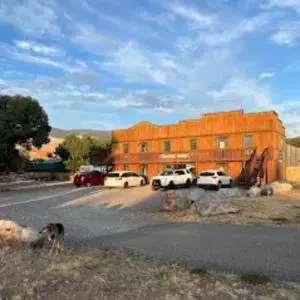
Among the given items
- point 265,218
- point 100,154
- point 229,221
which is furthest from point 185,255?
point 100,154

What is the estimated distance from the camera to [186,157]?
47.6 meters

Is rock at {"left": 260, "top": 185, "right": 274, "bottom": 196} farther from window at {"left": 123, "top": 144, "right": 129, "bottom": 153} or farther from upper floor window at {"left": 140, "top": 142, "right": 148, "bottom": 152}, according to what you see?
window at {"left": 123, "top": 144, "right": 129, "bottom": 153}

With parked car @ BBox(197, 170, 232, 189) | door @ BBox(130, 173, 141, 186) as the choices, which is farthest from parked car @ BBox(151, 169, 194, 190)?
door @ BBox(130, 173, 141, 186)

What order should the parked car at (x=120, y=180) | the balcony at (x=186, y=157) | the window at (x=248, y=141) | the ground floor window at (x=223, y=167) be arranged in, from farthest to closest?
the ground floor window at (x=223, y=167) → the balcony at (x=186, y=157) → the window at (x=248, y=141) → the parked car at (x=120, y=180)

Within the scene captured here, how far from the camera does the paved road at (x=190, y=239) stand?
1012 centimetres

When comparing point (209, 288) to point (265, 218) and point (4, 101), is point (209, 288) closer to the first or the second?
point (265, 218)

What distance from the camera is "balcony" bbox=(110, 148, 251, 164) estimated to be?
43.8 meters

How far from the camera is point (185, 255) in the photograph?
11008 mm

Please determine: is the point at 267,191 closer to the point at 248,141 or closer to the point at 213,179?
the point at 213,179

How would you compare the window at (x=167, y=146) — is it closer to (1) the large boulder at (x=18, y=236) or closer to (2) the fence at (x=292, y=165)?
(2) the fence at (x=292, y=165)

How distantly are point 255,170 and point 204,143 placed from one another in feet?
26.1

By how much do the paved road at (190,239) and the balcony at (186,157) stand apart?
2370 centimetres

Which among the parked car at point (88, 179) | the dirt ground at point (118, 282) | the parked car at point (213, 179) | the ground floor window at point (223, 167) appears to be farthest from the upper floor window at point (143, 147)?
the dirt ground at point (118, 282)

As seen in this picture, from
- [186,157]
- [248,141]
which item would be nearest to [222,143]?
[248,141]
